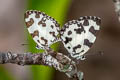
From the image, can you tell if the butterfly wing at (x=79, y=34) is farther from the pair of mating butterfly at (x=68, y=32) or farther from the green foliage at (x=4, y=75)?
the green foliage at (x=4, y=75)

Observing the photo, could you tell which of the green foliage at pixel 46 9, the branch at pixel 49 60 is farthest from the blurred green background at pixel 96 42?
the branch at pixel 49 60

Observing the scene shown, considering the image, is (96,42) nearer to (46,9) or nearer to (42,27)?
(46,9)

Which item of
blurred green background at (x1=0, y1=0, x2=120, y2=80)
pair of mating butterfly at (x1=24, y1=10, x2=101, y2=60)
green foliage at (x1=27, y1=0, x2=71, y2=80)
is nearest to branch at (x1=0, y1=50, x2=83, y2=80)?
pair of mating butterfly at (x1=24, y1=10, x2=101, y2=60)

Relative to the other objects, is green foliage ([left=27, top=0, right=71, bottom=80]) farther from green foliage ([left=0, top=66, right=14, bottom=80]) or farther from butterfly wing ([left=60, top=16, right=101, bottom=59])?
butterfly wing ([left=60, top=16, right=101, bottom=59])

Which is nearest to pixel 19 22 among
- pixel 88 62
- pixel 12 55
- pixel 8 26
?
pixel 8 26

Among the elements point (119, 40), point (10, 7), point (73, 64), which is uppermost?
point (10, 7)

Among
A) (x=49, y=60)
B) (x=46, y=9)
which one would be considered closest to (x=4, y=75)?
(x=46, y=9)

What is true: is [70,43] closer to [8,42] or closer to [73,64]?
[73,64]

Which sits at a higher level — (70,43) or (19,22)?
(19,22)
